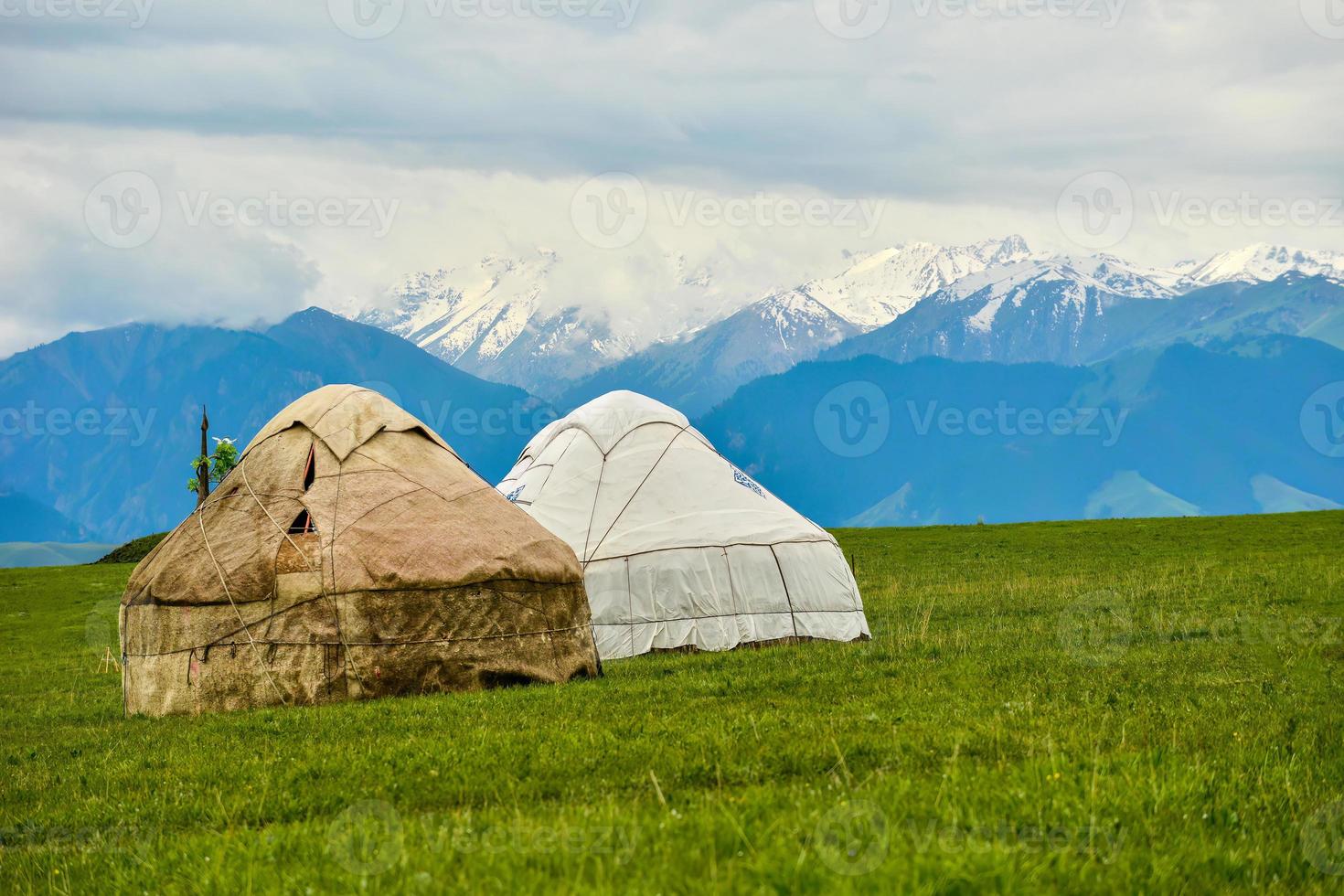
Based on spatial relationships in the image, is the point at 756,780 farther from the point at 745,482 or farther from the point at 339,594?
the point at 745,482

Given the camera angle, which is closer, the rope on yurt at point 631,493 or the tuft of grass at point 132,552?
the rope on yurt at point 631,493

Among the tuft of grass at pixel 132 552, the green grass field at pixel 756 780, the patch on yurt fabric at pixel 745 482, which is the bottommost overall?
the tuft of grass at pixel 132 552

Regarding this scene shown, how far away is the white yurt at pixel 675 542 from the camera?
64.7 feet

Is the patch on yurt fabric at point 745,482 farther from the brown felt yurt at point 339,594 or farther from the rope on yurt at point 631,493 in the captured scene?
the brown felt yurt at point 339,594

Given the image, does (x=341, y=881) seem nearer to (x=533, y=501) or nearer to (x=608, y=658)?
(x=608, y=658)

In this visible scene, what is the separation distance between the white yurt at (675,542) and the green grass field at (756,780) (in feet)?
8.35

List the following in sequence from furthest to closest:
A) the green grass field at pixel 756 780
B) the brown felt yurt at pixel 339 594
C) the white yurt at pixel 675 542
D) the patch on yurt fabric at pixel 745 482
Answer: the patch on yurt fabric at pixel 745 482
the white yurt at pixel 675 542
the brown felt yurt at pixel 339 594
the green grass field at pixel 756 780

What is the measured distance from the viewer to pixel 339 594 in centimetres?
1380

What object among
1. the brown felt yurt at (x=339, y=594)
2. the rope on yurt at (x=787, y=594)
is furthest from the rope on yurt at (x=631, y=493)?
the brown felt yurt at (x=339, y=594)

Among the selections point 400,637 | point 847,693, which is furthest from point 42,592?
point 847,693

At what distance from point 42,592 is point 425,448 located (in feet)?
114

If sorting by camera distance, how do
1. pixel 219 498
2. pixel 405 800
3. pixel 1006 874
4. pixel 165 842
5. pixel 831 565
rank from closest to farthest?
pixel 1006 874, pixel 165 842, pixel 405 800, pixel 219 498, pixel 831 565

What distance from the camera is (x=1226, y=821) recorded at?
20.0 feet

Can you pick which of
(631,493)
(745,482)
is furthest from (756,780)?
(745,482)
